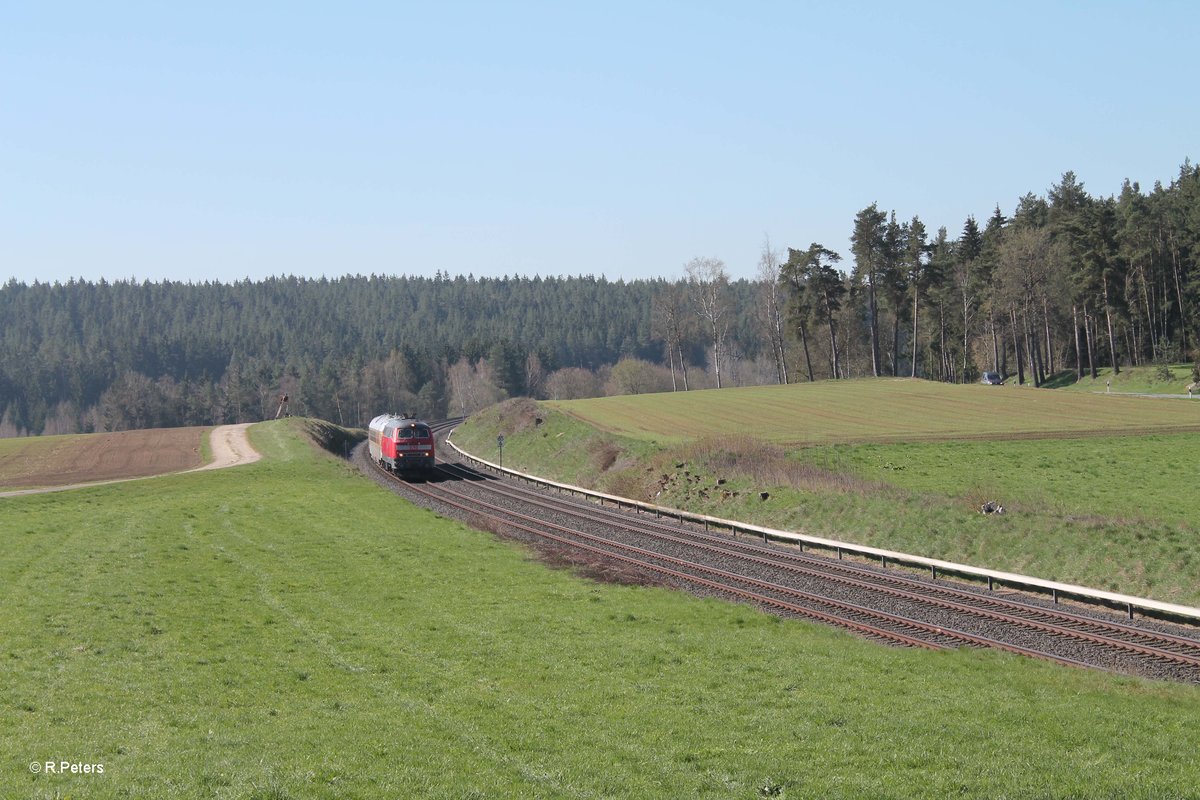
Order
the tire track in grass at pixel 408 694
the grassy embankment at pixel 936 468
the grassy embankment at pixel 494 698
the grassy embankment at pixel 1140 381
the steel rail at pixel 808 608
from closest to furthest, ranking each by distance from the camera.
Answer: the grassy embankment at pixel 494 698, the tire track in grass at pixel 408 694, the steel rail at pixel 808 608, the grassy embankment at pixel 936 468, the grassy embankment at pixel 1140 381

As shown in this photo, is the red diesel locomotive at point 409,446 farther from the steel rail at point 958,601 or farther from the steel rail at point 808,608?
the steel rail at point 958,601

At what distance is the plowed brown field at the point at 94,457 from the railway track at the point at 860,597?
1100 inches

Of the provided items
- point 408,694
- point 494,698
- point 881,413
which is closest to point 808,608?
Answer: point 494,698

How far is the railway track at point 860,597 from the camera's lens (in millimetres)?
18656

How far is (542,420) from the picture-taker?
70188 mm

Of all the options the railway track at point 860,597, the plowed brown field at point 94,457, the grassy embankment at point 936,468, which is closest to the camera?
the railway track at point 860,597

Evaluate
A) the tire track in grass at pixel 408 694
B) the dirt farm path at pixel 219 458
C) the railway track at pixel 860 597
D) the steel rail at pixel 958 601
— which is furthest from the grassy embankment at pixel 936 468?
the tire track in grass at pixel 408 694

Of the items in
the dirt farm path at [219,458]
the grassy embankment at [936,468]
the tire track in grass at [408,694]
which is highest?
the dirt farm path at [219,458]

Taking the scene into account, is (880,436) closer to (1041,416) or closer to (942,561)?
(1041,416)

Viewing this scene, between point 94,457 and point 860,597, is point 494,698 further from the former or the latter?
point 94,457

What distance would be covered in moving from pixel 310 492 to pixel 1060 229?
249 feet

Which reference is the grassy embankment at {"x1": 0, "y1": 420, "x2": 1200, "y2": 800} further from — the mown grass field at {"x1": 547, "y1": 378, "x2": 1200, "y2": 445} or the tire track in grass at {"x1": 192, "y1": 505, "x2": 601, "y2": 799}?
the mown grass field at {"x1": 547, "y1": 378, "x2": 1200, "y2": 445}

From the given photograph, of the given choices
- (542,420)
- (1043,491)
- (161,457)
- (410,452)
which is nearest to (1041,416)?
(1043,491)

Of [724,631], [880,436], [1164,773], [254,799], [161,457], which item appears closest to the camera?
[254,799]
